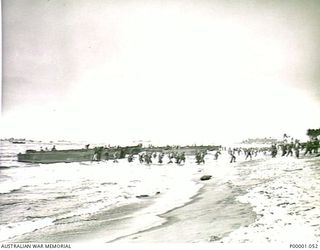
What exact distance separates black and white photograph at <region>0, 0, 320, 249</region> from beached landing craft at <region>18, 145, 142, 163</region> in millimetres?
103

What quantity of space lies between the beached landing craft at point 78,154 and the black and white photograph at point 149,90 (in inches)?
4.0

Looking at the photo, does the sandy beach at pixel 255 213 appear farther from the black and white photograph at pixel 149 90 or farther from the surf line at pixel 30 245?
the surf line at pixel 30 245

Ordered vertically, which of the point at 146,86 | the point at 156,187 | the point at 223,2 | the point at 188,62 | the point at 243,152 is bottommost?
the point at 156,187

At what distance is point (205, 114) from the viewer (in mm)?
2242

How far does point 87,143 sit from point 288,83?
4.22 ft

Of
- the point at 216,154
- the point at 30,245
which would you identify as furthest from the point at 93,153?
the point at 216,154

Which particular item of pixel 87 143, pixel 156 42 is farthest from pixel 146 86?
pixel 87 143

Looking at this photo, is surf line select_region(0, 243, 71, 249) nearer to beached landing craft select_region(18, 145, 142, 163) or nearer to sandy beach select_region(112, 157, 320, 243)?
sandy beach select_region(112, 157, 320, 243)

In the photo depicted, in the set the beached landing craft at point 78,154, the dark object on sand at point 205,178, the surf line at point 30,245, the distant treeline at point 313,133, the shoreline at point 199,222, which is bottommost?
the surf line at point 30,245

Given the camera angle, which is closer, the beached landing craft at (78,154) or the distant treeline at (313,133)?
the distant treeline at (313,133)

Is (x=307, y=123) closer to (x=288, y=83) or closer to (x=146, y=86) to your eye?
(x=288, y=83)

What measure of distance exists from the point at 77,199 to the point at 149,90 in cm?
75

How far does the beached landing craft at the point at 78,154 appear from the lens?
2.37 metres

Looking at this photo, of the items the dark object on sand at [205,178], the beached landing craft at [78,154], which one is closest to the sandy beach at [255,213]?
the dark object on sand at [205,178]
